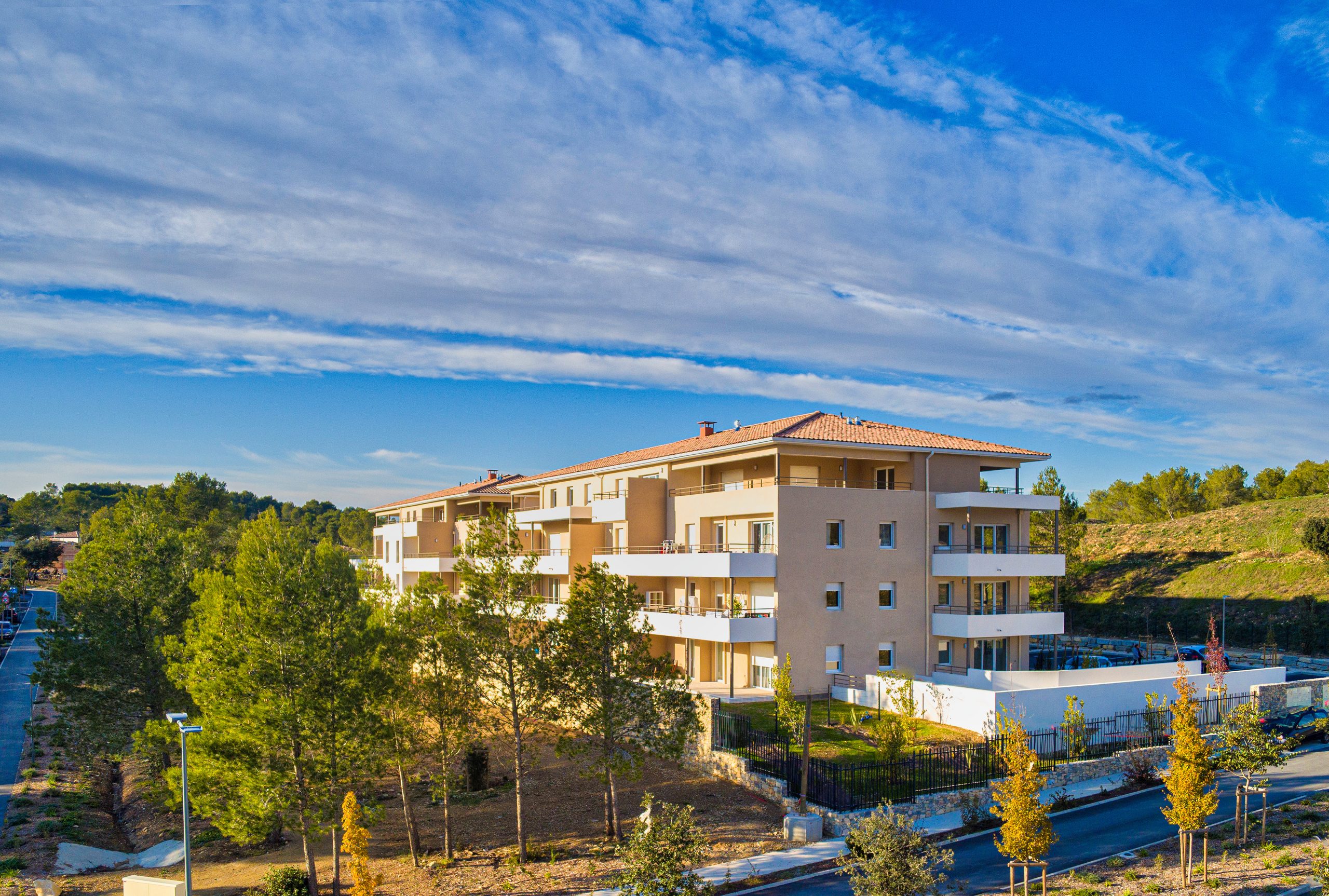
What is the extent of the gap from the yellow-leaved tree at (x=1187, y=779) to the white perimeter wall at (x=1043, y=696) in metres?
9.58

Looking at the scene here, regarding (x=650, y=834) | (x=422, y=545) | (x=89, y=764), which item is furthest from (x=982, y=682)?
(x=422, y=545)

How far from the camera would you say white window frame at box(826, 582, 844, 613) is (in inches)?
1451

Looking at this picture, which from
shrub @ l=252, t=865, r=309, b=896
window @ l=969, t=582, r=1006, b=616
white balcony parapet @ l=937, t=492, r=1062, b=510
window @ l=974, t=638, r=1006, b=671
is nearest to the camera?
shrub @ l=252, t=865, r=309, b=896

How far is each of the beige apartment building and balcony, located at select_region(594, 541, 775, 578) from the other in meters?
0.08

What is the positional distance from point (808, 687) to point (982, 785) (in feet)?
33.4

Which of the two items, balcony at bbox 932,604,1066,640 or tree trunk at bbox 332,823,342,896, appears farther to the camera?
balcony at bbox 932,604,1066,640

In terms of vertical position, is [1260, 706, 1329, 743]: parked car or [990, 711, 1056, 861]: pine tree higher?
[990, 711, 1056, 861]: pine tree

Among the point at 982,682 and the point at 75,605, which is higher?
the point at 75,605

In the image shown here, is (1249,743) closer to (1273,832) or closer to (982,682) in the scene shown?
(1273,832)

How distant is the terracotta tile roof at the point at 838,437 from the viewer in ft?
124

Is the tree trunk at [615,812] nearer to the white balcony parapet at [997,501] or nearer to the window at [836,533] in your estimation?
the window at [836,533]

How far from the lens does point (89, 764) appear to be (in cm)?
3794

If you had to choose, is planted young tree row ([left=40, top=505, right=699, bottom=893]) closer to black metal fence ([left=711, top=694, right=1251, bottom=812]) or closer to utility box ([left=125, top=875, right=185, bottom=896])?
utility box ([left=125, top=875, right=185, bottom=896])

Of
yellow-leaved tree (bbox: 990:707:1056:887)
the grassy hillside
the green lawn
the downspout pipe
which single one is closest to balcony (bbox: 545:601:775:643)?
the green lawn
